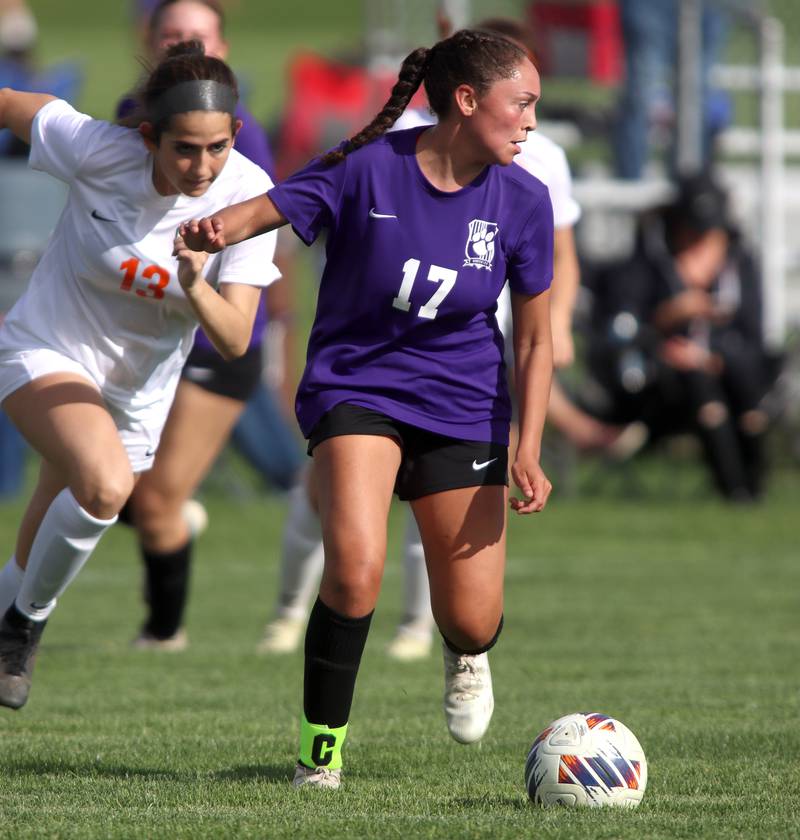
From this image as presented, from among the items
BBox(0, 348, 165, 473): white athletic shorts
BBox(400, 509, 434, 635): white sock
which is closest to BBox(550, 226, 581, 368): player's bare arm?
BBox(400, 509, 434, 635): white sock

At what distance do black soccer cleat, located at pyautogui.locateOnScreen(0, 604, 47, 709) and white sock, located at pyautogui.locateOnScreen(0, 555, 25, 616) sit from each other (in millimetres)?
171

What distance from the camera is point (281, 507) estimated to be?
42.0 ft

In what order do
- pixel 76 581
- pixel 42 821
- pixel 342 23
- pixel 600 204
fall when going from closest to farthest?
pixel 42 821 < pixel 76 581 < pixel 600 204 < pixel 342 23

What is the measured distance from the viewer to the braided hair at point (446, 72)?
4.52 metres

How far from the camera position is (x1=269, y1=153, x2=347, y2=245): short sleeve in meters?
4.45

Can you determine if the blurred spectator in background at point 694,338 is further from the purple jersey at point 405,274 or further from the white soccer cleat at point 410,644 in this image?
the purple jersey at point 405,274

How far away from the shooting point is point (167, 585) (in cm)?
697

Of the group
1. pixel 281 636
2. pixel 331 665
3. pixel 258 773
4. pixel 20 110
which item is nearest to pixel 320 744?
pixel 331 665

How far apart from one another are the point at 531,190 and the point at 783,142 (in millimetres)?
11376

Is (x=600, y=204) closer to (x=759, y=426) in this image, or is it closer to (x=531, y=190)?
(x=759, y=426)

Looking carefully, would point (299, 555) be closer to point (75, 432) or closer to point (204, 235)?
point (75, 432)

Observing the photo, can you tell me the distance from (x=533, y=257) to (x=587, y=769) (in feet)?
4.52

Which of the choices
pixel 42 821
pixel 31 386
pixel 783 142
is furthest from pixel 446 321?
pixel 783 142

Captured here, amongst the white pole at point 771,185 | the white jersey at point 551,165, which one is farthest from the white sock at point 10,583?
the white pole at point 771,185
